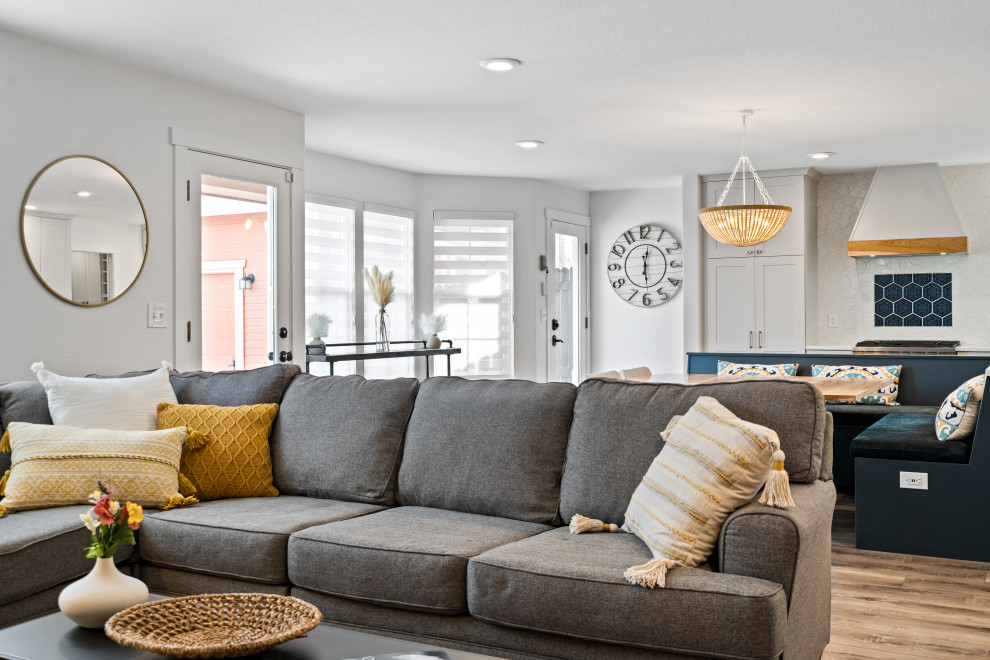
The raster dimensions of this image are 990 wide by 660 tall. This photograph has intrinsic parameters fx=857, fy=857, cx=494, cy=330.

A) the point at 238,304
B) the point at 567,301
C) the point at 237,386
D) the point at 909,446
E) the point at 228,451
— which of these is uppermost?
the point at 567,301

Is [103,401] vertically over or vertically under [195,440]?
over

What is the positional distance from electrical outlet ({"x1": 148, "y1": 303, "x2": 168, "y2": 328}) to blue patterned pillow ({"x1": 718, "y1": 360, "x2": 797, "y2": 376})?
405cm

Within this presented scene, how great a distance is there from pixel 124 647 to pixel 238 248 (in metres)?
3.42

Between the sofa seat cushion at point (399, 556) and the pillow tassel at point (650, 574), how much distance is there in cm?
51

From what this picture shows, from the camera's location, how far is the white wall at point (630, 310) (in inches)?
338

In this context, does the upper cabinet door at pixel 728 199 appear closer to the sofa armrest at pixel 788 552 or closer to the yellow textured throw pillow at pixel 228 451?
the yellow textured throw pillow at pixel 228 451

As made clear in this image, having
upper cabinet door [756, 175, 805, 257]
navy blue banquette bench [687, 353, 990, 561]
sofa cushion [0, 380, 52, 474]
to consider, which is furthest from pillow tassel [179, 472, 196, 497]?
upper cabinet door [756, 175, 805, 257]

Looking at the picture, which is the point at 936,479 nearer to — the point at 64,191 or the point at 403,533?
the point at 403,533

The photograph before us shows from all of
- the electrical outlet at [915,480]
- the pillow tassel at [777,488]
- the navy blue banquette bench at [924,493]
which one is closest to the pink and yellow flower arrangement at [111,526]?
the pillow tassel at [777,488]

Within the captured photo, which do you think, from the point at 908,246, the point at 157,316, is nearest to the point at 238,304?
the point at 157,316

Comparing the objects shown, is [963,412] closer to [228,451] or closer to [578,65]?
[578,65]

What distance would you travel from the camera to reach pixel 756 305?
7586mm

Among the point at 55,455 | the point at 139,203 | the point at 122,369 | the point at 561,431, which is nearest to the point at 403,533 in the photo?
the point at 561,431

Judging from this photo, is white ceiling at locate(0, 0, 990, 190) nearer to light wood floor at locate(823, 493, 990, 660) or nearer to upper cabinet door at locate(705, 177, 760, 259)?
upper cabinet door at locate(705, 177, 760, 259)
